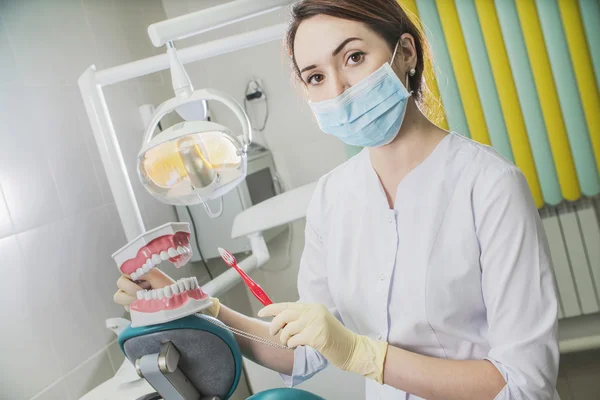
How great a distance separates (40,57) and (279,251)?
1.50m

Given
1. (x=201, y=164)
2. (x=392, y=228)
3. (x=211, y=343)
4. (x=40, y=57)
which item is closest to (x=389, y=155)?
(x=392, y=228)

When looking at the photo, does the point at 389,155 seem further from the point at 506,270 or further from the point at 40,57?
the point at 40,57

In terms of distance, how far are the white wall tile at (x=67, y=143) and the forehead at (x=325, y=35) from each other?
0.97 meters

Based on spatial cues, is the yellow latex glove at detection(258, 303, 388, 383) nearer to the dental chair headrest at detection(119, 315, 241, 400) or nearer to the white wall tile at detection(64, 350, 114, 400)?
the dental chair headrest at detection(119, 315, 241, 400)

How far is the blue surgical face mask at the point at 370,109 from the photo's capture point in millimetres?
1091

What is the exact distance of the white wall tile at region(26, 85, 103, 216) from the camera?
1.69 metres

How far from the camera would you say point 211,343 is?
0.99 metres

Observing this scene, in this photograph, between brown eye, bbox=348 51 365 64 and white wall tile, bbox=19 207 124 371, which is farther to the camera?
white wall tile, bbox=19 207 124 371

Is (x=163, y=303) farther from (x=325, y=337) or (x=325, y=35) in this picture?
(x=325, y=35)

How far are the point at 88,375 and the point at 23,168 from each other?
2.09ft

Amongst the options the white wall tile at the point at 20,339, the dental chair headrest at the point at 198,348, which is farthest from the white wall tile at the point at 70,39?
the dental chair headrest at the point at 198,348

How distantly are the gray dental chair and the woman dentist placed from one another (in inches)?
4.0

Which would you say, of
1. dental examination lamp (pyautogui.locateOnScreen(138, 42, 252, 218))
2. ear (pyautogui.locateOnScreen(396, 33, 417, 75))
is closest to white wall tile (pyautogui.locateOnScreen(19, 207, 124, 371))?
dental examination lamp (pyautogui.locateOnScreen(138, 42, 252, 218))

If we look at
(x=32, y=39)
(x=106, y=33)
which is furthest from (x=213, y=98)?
(x=106, y=33)
